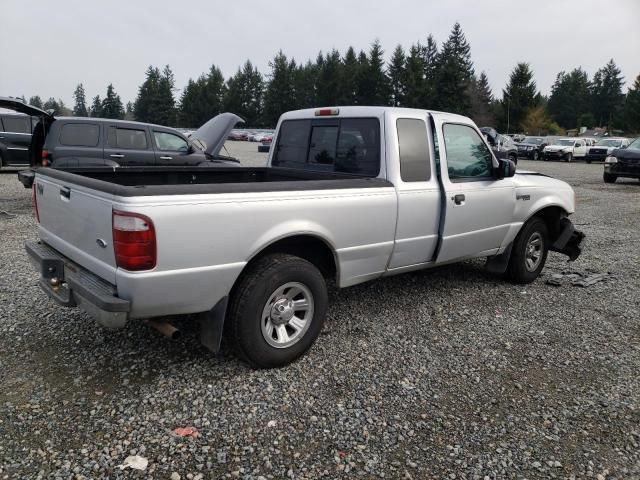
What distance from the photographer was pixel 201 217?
9.91 feet

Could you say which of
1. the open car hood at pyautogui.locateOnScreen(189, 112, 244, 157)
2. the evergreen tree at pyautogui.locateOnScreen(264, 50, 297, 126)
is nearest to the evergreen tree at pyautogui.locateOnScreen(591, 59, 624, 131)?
the evergreen tree at pyautogui.locateOnScreen(264, 50, 297, 126)

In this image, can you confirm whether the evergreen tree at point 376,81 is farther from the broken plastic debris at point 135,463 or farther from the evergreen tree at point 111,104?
the broken plastic debris at point 135,463

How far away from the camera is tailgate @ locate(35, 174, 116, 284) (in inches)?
119

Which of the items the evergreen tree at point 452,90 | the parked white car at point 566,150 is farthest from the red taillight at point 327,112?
the evergreen tree at point 452,90

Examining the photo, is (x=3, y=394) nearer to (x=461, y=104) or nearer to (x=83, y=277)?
(x=83, y=277)

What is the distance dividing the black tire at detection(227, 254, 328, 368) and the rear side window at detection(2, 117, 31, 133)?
46.0 feet

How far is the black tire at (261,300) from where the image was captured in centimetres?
334

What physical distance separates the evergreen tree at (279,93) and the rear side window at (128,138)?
76158mm

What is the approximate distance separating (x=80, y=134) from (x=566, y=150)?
3045 centimetres

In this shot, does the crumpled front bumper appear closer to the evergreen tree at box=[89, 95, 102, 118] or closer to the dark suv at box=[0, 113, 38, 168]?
the dark suv at box=[0, 113, 38, 168]

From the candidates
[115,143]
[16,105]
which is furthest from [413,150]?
[115,143]

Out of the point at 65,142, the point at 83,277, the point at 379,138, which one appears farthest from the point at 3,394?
the point at 65,142

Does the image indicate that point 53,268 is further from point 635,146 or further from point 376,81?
point 376,81

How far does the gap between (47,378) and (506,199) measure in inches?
175
